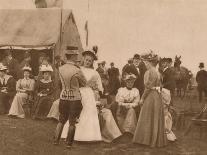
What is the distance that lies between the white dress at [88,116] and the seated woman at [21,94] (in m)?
3.45

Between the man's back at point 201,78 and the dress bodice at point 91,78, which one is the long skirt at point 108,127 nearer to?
the dress bodice at point 91,78

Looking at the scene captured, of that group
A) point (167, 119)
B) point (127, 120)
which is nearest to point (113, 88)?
point (127, 120)

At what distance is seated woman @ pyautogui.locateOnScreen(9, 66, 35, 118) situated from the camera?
1066cm

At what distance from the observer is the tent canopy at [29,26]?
18.5m

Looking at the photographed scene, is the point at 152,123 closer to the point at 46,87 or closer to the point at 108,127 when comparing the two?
the point at 108,127

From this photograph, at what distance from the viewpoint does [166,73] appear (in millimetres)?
10867

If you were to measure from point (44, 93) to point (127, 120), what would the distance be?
10.2 ft

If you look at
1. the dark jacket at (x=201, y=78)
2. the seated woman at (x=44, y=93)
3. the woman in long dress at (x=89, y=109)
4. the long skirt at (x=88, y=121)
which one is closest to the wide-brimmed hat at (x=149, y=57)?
the woman in long dress at (x=89, y=109)

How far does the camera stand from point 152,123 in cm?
727

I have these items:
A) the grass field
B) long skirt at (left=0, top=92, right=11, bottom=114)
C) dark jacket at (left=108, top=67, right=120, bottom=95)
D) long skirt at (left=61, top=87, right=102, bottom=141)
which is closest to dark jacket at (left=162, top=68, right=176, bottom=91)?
the grass field

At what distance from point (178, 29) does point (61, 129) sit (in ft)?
17.6

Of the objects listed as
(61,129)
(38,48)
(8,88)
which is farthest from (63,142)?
(38,48)

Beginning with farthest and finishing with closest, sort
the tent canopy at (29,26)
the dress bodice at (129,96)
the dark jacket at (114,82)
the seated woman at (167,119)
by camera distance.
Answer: the tent canopy at (29,26)
the dark jacket at (114,82)
the dress bodice at (129,96)
the seated woman at (167,119)

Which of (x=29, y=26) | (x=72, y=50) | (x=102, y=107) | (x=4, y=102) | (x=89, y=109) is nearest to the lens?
(x=72, y=50)
